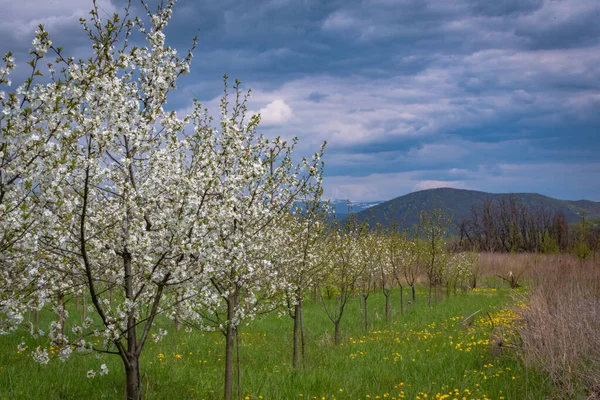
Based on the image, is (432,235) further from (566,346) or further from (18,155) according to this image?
(18,155)

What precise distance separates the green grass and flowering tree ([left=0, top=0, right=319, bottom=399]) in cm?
207

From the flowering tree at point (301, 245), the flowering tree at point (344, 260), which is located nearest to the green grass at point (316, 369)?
the flowering tree at point (344, 260)

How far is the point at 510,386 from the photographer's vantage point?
889 centimetres

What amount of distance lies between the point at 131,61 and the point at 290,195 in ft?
11.8

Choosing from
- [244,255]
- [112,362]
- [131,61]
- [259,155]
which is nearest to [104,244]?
[244,255]

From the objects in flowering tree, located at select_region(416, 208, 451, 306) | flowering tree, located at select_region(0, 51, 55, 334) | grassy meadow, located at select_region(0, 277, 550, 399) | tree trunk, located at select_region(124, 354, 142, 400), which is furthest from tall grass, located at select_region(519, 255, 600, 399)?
flowering tree, located at select_region(416, 208, 451, 306)

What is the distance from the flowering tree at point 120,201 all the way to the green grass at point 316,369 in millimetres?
2072

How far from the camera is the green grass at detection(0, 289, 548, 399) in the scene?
8469 millimetres

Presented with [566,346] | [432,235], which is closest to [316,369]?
[566,346]

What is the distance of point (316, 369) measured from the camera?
410 inches

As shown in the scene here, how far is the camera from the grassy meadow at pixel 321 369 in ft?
27.8

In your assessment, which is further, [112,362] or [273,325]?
[273,325]

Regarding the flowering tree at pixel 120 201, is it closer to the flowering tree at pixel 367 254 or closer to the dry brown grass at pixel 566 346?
the dry brown grass at pixel 566 346

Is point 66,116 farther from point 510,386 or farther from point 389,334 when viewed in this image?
point 389,334
